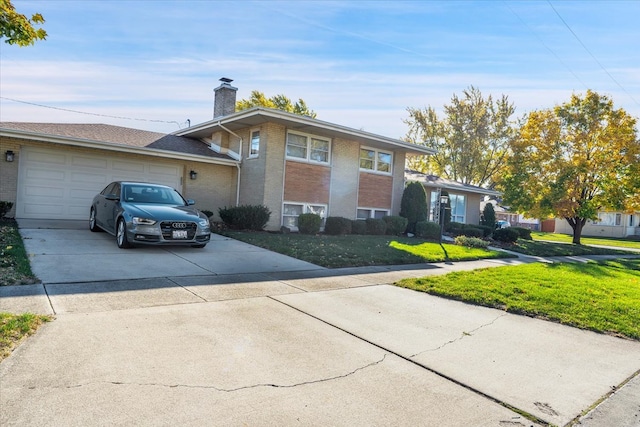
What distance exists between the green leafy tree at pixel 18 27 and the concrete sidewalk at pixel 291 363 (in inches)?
133

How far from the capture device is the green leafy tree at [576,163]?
61.7 feet

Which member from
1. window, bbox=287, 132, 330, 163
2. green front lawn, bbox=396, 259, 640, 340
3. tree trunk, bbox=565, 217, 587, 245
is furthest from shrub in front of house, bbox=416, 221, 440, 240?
tree trunk, bbox=565, 217, 587, 245

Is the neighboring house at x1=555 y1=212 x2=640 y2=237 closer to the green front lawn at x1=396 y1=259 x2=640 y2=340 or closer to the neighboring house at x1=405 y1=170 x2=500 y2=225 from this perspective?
the neighboring house at x1=405 y1=170 x2=500 y2=225

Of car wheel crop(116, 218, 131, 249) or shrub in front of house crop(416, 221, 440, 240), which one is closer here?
car wheel crop(116, 218, 131, 249)

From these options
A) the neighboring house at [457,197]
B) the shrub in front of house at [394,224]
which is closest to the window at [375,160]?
the shrub in front of house at [394,224]

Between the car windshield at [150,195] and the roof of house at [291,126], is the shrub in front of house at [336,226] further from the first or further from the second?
the car windshield at [150,195]

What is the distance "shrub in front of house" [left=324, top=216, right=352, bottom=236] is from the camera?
15.5 meters

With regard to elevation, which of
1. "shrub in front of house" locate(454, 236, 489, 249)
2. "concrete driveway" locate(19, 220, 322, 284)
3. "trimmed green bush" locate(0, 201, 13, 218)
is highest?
"trimmed green bush" locate(0, 201, 13, 218)

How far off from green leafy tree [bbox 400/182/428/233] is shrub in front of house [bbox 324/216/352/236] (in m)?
4.57

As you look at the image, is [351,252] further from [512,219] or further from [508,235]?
[512,219]

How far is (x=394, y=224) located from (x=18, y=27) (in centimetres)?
1466

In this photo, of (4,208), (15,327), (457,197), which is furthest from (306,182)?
(457,197)

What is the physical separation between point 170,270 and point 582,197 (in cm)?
2083

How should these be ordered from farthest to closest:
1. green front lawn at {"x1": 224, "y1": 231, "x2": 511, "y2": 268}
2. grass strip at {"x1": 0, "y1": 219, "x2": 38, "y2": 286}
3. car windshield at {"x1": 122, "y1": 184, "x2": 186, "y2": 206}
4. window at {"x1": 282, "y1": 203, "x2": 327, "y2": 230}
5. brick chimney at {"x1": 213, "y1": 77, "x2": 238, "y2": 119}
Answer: brick chimney at {"x1": 213, "y1": 77, "x2": 238, "y2": 119}
window at {"x1": 282, "y1": 203, "x2": 327, "y2": 230}
car windshield at {"x1": 122, "y1": 184, "x2": 186, "y2": 206}
green front lawn at {"x1": 224, "y1": 231, "x2": 511, "y2": 268}
grass strip at {"x1": 0, "y1": 219, "x2": 38, "y2": 286}
